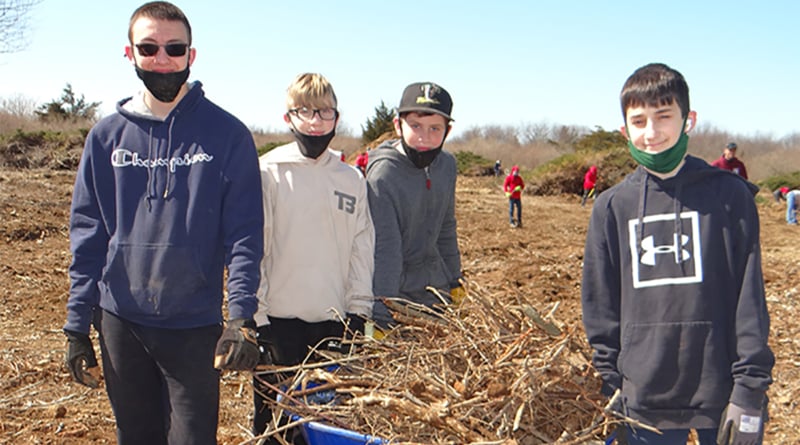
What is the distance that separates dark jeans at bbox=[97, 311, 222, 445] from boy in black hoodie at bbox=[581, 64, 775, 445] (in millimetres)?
1273

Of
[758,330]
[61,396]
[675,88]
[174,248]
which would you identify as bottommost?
[61,396]

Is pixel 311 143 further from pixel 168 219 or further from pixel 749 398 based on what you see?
pixel 749 398

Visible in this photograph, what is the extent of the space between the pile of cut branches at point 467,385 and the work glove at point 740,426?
1.10 ft

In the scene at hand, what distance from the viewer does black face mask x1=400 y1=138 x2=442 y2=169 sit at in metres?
2.88

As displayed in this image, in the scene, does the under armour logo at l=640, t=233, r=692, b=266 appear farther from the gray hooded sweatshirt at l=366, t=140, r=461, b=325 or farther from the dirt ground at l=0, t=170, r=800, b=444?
the gray hooded sweatshirt at l=366, t=140, r=461, b=325

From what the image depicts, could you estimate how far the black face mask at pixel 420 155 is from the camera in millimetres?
2883

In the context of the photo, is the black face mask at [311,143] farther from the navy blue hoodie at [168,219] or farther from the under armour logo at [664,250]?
the under armour logo at [664,250]

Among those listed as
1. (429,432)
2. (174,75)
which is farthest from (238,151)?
(429,432)

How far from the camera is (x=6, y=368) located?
4.67m

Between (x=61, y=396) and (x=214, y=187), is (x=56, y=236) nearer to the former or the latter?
(x=61, y=396)

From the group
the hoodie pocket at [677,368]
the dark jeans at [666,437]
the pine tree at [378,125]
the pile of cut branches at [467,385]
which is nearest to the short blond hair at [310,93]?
the pile of cut branches at [467,385]

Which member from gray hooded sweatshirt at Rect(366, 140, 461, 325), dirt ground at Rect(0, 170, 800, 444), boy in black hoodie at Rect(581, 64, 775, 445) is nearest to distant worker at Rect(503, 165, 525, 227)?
dirt ground at Rect(0, 170, 800, 444)

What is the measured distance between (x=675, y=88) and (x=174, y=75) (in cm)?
161

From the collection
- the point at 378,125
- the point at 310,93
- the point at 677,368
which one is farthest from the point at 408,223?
the point at 378,125
